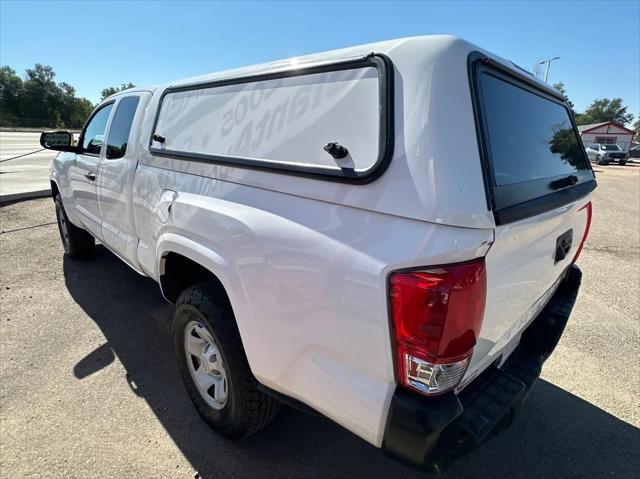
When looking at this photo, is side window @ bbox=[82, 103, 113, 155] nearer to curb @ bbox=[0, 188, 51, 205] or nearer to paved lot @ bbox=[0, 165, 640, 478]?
→ paved lot @ bbox=[0, 165, 640, 478]

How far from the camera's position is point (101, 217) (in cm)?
347

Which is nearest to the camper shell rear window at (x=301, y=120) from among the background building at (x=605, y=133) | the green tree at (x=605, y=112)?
the background building at (x=605, y=133)

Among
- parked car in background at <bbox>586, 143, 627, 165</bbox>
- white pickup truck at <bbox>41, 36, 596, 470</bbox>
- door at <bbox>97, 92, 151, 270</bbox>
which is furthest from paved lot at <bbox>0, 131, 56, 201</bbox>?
parked car in background at <bbox>586, 143, 627, 165</bbox>

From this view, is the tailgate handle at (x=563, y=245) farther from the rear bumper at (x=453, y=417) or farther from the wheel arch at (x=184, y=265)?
the wheel arch at (x=184, y=265)

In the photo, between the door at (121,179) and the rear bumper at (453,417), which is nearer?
the rear bumper at (453,417)

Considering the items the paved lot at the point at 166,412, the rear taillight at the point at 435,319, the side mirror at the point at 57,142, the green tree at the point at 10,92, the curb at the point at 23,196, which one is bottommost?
the paved lot at the point at 166,412

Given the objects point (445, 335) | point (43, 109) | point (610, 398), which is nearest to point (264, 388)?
point (445, 335)

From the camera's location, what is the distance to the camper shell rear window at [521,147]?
1385 millimetres

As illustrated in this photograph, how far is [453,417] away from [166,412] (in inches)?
74.1

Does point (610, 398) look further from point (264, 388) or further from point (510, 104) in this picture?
point (264, 388)

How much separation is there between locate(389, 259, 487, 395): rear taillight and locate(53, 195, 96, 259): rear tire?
15.6ft

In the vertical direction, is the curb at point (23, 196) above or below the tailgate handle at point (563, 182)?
below

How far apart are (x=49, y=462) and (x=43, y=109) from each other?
8950 centimetres

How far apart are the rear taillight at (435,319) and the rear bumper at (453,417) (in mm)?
72
